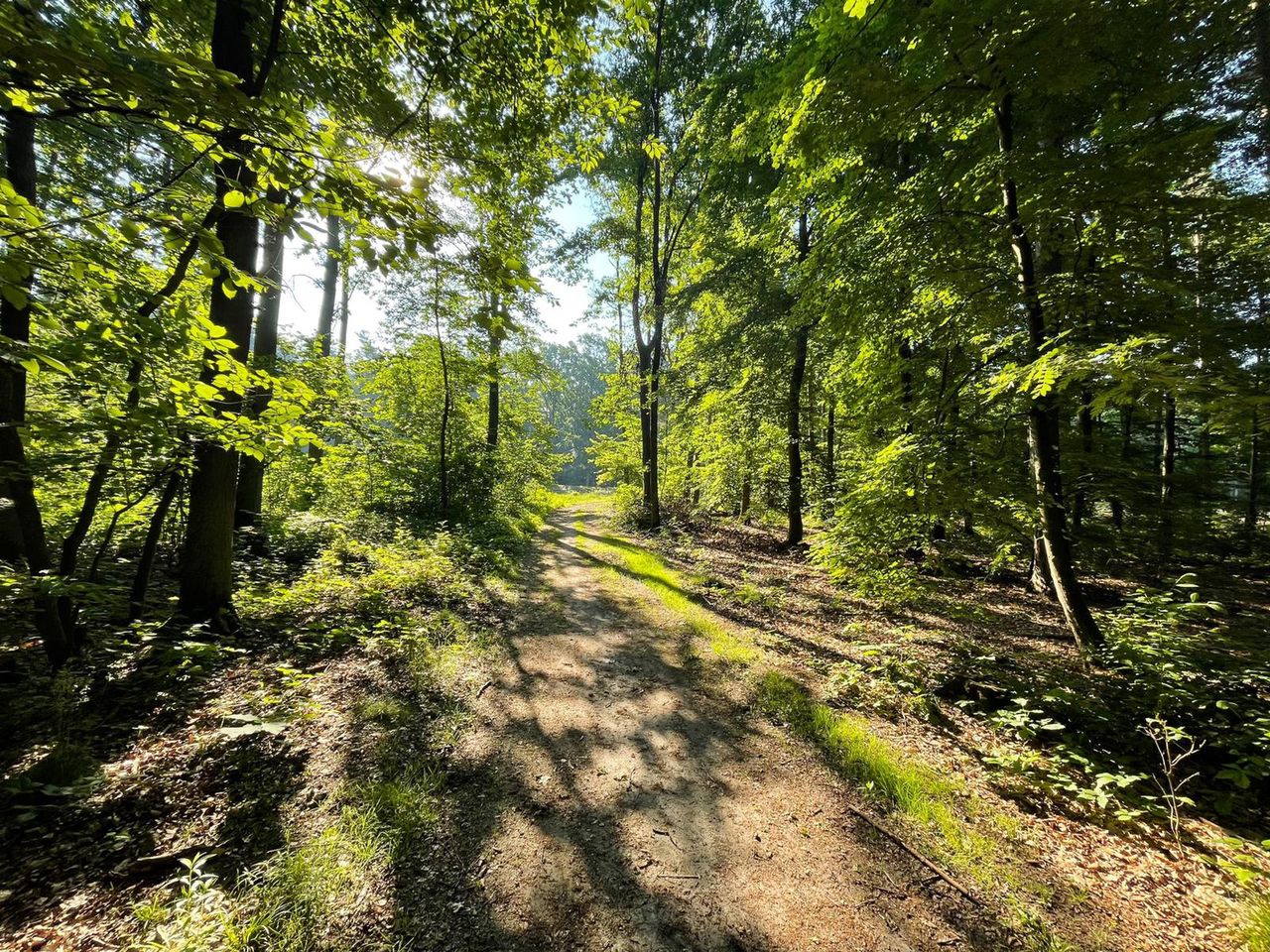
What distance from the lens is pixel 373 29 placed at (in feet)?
15.8

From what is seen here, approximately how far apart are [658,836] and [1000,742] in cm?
338

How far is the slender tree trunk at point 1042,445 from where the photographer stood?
15.5 feet

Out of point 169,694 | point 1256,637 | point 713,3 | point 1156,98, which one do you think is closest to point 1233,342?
point 1156,98

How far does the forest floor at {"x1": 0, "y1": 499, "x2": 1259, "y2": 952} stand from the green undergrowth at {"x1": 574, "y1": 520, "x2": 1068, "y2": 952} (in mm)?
18

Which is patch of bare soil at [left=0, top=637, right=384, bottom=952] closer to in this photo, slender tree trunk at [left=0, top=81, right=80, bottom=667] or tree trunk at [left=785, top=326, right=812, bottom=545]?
slender tree trunk at [left=0, top=81, right=80, bottom=667]

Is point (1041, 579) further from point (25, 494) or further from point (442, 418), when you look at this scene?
point (442, 418)

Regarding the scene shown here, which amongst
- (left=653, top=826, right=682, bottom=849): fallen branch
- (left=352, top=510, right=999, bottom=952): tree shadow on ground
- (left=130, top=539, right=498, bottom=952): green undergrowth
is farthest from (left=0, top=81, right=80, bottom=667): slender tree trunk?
(left=653, top=826, right=682, bottom=849): fallen branch

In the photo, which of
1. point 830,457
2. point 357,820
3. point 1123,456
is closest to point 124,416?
point 357,820

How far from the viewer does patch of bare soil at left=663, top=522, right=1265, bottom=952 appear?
2.39m

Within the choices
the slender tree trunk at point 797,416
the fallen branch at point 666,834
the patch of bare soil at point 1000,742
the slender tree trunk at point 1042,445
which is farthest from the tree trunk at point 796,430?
the fallen branch at point 666,834

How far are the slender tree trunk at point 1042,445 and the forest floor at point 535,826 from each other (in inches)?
78.7

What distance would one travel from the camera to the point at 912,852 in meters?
2.80

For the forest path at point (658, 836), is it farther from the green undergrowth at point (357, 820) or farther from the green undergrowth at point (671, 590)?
the green undergrowth at point (671, 590)

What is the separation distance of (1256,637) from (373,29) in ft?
39.1
